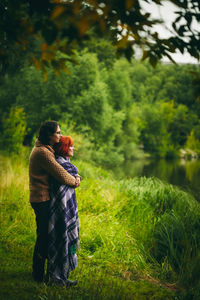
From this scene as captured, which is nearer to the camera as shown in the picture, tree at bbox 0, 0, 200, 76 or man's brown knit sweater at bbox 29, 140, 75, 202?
tree at bbox 0, 0, 200, 76

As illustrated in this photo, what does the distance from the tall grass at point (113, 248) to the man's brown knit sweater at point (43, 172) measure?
101cm

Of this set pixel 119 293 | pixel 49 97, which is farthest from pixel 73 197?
pixel 49 97

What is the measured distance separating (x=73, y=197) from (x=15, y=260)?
1.32 meters

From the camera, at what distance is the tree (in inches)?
58.3

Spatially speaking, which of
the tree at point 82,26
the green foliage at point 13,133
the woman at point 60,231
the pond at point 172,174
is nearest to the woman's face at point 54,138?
the woman at point 60,231

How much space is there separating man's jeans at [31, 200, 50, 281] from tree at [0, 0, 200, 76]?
65.5 inches

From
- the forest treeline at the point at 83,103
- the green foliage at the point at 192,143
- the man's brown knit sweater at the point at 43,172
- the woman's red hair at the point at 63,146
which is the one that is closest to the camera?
the man's brown knit sweater at the point at 43,172

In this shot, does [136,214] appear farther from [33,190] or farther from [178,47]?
[178,47]

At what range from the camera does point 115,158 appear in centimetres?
2389

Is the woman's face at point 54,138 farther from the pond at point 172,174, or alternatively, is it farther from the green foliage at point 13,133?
the pond at point 172,174

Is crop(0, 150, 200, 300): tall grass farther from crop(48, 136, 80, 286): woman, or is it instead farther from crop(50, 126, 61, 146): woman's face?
crop(50, 126, 61, 146): woman's face

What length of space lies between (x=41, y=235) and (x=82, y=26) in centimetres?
242

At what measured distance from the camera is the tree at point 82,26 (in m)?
1.48

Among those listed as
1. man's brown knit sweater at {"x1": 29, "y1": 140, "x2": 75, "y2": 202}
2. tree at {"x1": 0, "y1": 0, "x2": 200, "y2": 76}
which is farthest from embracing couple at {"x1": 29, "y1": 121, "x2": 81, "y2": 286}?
tree at {"x1": 0, "y1": 0, "x2": 200, "y2": 76}
